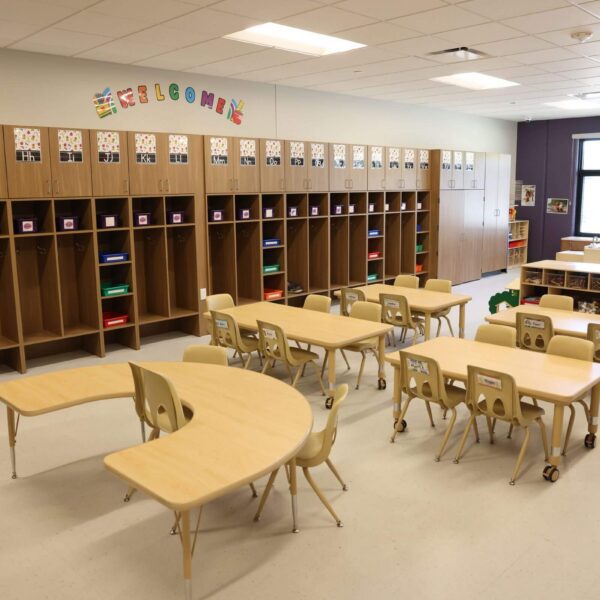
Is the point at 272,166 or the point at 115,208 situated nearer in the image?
the point at 115,208

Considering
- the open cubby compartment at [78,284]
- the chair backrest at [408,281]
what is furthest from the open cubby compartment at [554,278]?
the open cubby compartment at [78,284]

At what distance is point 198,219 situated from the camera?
293 inches

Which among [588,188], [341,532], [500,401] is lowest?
[341,532]

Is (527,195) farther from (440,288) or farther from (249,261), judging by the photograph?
(249,261)

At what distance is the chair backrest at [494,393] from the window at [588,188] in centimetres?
1049

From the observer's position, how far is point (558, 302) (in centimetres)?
625

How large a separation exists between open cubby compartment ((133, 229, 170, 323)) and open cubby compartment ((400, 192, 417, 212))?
461cm

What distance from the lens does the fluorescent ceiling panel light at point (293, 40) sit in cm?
584

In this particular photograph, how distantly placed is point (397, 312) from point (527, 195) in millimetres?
8676

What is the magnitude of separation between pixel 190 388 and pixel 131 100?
182 inches

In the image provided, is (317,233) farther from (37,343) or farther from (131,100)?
(37,343)

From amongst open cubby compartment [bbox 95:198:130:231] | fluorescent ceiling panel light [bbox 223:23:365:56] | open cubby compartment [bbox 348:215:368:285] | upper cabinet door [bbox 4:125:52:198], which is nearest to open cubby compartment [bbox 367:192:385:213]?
open cubby compartment [bbox 348:215:368:285]

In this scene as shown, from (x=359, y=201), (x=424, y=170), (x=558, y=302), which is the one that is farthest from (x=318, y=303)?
(x=424, y=170)

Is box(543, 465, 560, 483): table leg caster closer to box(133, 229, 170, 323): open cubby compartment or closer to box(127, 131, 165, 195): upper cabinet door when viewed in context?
box(133, 229, 170, 323): open cubby compartment
